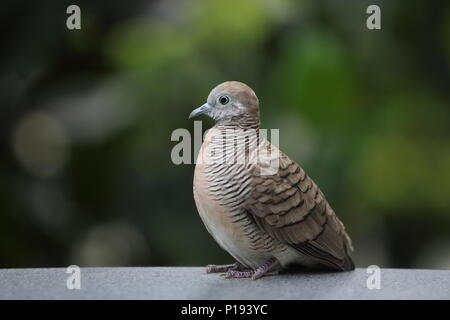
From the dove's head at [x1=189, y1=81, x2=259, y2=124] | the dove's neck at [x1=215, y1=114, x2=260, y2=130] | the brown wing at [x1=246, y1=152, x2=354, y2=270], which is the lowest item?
the brown wing at [x1=246, y1=152, x2=354, y2=270]

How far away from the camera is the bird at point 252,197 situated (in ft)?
12.0

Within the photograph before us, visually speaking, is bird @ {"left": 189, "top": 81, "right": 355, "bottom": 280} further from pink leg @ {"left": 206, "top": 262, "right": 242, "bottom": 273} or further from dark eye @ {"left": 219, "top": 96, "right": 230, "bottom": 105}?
pink leg @ {"left": 206, "top": 262, "right": 242, "bottom": 273}

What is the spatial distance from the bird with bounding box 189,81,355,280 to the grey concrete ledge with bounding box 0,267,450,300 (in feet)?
0.46

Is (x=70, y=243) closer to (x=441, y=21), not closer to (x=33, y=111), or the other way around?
(x=33, y=111)

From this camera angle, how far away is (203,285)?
145 inches

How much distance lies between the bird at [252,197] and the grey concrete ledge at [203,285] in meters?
0.14

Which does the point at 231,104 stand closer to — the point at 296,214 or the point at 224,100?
the point at 224,100

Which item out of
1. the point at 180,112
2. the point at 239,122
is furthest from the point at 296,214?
the point at 180,112

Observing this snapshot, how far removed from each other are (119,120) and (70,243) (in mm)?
1013

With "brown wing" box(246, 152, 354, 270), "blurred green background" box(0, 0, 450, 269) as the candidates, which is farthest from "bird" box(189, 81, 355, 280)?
"blurred green background" box(0, 0, 450, 269)

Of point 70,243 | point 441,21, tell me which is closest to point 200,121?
point 70,243

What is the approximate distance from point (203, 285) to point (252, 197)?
1.57ft

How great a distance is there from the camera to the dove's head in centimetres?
372

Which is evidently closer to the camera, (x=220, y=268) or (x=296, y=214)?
(x=296, y=214)
